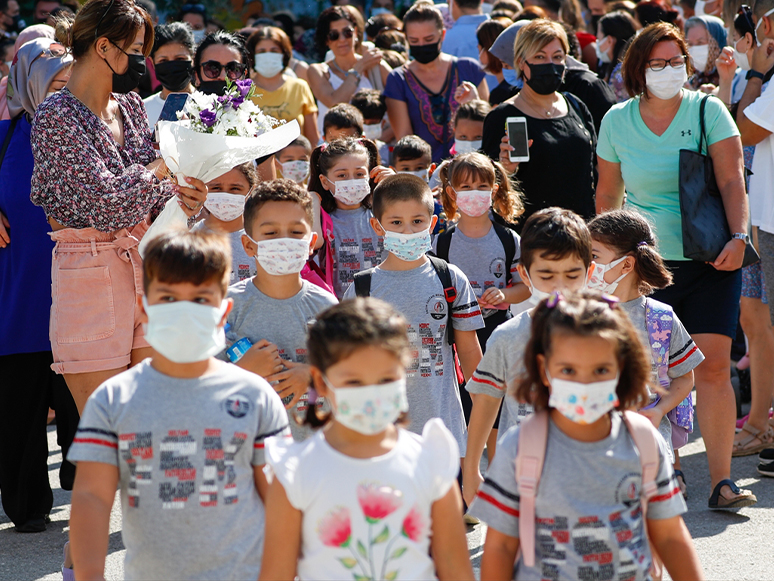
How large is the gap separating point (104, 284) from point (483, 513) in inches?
88.9

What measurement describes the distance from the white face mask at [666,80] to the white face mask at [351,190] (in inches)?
66.0

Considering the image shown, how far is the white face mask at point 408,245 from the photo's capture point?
14.2 feet

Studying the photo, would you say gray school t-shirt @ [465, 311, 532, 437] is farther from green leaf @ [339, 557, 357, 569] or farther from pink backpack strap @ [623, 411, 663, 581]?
green leaf @ [339, 557, 357, 569]

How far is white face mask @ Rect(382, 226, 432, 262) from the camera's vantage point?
4332 millimetres

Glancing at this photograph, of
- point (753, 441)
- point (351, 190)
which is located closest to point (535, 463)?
point (351, 190)

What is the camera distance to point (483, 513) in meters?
2.58

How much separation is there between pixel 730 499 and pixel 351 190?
2648 millimetres

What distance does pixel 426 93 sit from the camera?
24.7 feet

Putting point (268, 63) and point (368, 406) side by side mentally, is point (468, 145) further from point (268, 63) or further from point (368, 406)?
point (368, 406)

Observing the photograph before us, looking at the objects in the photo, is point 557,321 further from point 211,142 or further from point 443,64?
point 443,64

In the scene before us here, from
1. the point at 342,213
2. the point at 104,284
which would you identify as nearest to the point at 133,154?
the point at 104,284

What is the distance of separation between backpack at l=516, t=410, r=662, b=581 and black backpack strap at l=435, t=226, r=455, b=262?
264 centimetres

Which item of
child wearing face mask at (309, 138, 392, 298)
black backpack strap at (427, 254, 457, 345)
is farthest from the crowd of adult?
black backpack strap at (427, 254, 457, 345)

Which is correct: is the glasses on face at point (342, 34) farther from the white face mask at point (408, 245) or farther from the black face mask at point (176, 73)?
the white face mask at point (408, 245)
